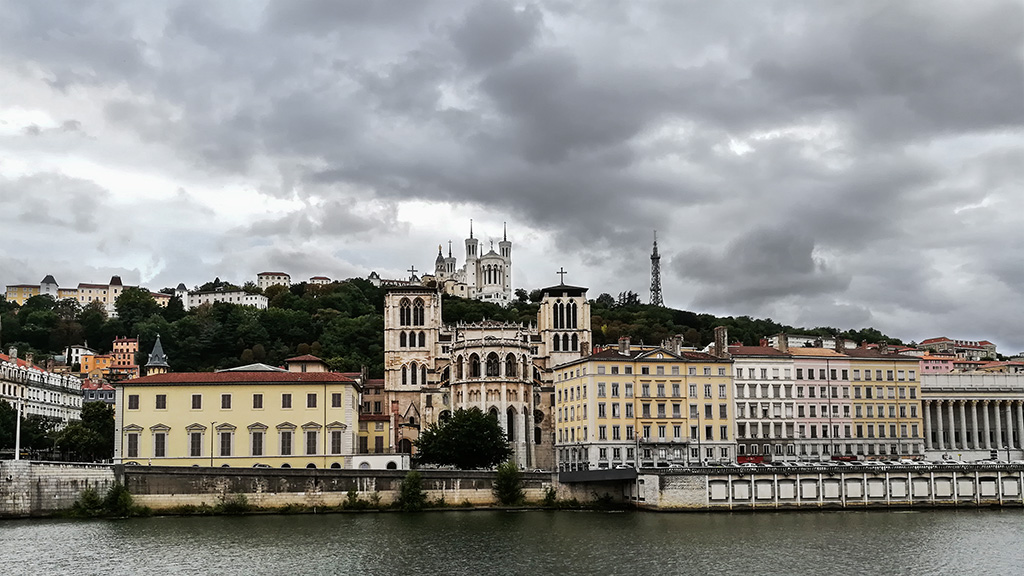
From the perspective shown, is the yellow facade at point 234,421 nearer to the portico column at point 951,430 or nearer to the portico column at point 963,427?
the portico column at point 951,430

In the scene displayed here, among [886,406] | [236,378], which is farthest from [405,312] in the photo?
[886,406]

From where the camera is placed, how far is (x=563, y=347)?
392 ft

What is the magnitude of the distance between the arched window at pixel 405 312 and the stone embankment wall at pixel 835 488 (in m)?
45.7

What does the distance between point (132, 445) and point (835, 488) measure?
2080 inches

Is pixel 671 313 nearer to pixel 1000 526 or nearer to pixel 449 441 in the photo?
pixel 449 441

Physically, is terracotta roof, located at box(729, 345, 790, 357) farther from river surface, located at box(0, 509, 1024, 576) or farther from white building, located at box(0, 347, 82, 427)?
white building, located at box(0, 347, 82, 427)

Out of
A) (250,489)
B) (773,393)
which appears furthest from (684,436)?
(250,489)

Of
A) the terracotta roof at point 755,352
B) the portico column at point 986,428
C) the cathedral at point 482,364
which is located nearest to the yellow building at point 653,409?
the terracotta roof at point 755,352

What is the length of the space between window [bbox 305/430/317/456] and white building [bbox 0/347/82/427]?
4295 centimetres

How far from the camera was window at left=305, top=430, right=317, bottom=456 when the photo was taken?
8862 centimetres

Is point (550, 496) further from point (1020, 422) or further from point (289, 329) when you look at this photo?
point (289, 329)

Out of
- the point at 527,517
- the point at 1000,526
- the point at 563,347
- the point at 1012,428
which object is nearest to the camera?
the point at 1000,526

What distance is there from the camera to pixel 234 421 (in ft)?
289

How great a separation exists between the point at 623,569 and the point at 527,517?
24.5 m
